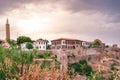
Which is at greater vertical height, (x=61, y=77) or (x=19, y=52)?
(x=19, y=52)

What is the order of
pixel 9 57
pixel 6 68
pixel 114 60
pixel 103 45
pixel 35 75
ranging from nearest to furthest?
1. pixel 35 75
2. pixel 6 68
3. pixel 9 57
4. pixel 114 60
5. pixel 103 45

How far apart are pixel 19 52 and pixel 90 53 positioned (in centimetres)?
5216

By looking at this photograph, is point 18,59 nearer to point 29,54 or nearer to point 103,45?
point 29,54

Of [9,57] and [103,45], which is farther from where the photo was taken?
[103,45]

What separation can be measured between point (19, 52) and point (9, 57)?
0.19 meters

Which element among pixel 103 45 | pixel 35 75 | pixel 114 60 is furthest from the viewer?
pixel 103 45

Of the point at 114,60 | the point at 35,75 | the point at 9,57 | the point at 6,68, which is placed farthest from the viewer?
the point at 114,60

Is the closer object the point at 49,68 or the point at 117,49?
the point at 49,68

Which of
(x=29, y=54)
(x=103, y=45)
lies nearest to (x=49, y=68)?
(x=29, y=54)

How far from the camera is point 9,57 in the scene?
492 cm

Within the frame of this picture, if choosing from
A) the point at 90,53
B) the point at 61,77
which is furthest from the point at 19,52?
the point at 90,53

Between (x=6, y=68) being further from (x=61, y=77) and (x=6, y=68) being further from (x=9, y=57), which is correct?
(x=61, y=77)

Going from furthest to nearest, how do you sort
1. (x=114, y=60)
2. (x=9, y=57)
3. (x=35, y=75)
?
(x=114, y=60)
(x=9, y=57)
(x=35, y=75)

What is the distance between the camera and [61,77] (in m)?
4.45
